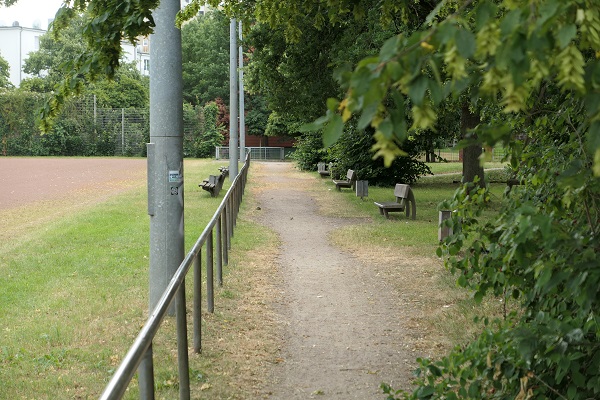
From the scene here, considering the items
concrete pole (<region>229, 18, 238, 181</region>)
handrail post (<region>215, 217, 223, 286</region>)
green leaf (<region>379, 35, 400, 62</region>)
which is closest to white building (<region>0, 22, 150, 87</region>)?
concrete pole (<region>229, 18, 238, 181</region>)

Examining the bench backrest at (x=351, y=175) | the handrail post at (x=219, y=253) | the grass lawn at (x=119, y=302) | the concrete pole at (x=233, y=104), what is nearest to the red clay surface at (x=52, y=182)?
the concrete pole at (x=233, y=104)

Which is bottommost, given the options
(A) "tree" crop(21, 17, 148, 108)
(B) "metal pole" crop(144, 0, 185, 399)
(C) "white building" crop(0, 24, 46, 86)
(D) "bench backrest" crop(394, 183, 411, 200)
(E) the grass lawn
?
(E) the grass lawn

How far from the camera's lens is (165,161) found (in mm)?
8102

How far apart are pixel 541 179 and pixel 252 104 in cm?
7122

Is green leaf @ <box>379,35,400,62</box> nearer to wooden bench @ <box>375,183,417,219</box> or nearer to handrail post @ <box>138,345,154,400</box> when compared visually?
handrail post @ <box>138,345,154,400</box>

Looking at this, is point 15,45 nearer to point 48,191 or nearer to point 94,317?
point 48,191

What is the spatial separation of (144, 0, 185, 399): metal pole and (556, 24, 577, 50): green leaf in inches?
256

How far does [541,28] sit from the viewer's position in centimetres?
178

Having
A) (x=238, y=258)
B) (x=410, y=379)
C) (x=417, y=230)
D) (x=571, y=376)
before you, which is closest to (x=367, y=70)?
(x=571, y=376)

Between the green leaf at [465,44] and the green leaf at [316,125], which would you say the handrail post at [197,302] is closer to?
the green leaf at [316,125]

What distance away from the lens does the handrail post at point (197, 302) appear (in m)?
6.54

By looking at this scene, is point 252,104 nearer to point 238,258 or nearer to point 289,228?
point 289,228

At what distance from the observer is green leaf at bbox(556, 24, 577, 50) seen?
1.77 m

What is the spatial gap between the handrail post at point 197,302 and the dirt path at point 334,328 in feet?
2.19
